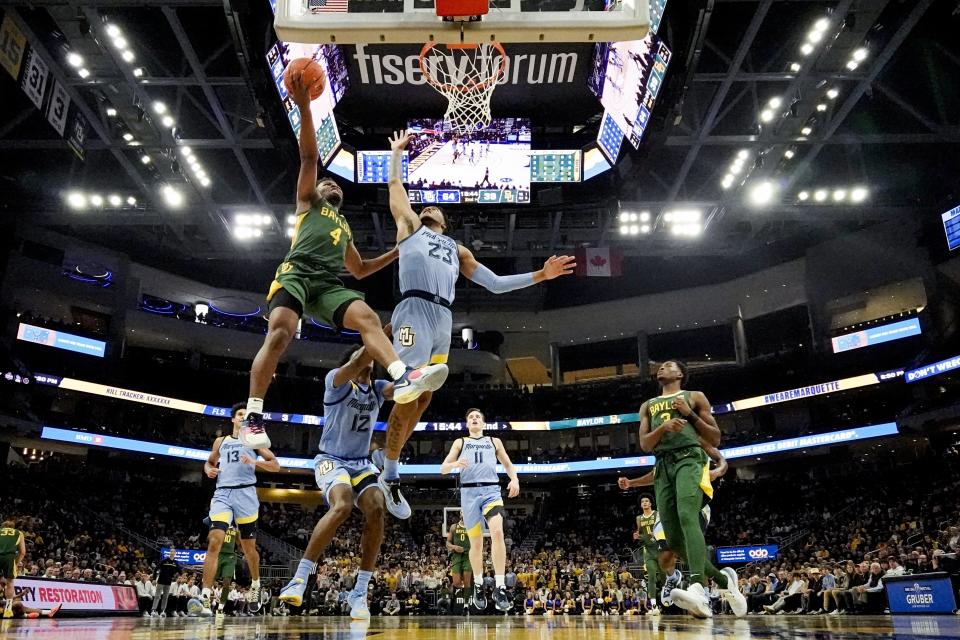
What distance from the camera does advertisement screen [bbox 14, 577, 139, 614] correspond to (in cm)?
1104

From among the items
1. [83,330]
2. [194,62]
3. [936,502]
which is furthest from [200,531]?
[936,502]

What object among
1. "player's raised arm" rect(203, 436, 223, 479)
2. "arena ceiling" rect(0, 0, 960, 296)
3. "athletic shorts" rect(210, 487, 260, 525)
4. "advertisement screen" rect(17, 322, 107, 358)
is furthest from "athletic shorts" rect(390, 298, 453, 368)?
"advertisement screen" rect(17, 322, 107, 358)

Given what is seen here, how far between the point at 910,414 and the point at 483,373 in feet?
63.4

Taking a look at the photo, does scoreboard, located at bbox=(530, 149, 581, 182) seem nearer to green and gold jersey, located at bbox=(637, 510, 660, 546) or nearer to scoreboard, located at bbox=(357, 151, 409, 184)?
scoreboard, located at bbox=(357, 151, 409, 184)

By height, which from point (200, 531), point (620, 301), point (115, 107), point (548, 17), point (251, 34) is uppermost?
point (620, 301)

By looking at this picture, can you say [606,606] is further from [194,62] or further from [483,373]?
[483,373]

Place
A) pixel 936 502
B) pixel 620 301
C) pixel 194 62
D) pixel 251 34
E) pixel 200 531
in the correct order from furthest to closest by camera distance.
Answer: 1. pixel 620 301
2. pixel 200 531
3. pixel 936 502
4. pixel 194 62
5. pixel 251 34

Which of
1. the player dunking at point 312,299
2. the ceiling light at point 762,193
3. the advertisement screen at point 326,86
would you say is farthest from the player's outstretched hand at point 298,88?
the ceiling light at point 762,193

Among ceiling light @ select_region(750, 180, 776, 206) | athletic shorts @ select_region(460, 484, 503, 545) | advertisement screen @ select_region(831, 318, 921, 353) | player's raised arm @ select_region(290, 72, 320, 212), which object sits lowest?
athletic shorts @ select_region(460, 484, 503, 545)

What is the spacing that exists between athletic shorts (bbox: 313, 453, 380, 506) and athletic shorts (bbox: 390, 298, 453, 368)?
3.51 feet

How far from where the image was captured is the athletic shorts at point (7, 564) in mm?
9593

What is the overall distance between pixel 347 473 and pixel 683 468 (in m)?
2.61

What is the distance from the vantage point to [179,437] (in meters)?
30.5

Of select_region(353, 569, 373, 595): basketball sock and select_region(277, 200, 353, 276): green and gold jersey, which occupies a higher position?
select_region(277, 200, 353, 276): green and gold jersey
